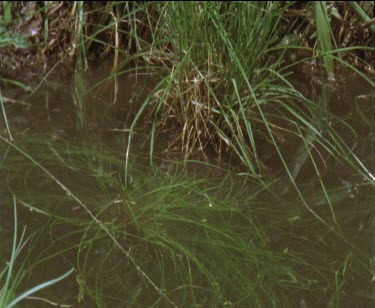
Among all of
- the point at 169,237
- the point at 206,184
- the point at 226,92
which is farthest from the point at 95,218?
the point at 226,92

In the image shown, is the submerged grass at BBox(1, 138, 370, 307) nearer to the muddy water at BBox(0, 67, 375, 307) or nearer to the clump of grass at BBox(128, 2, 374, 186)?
the muddy water at BBox(0, 67, 375, 307)

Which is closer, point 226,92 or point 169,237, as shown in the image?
point 169,237

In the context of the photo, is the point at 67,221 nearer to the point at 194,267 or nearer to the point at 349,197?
the point at 194,267

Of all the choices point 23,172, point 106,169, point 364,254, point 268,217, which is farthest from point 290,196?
point 23,172

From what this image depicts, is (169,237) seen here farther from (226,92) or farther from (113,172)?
(226,92)

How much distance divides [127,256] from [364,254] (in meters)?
0.45

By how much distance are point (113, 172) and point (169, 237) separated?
0.32 metres

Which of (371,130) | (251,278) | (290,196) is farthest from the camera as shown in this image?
(371,130)

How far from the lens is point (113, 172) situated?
2035 mm

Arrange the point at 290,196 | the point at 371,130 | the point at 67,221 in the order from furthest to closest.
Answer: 1. the point at 371,130
2. the point at 290,196
3. the point at 67,221

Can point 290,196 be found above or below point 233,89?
below

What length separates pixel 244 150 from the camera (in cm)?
203

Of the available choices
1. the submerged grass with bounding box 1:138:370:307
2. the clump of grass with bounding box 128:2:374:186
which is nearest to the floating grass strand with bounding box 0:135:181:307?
the submerged grass with bounding box 1:138:370:307

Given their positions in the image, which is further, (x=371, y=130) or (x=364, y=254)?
(x=371, y=130)
